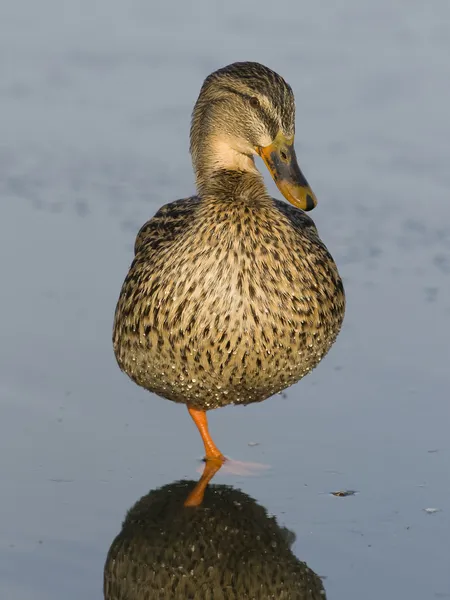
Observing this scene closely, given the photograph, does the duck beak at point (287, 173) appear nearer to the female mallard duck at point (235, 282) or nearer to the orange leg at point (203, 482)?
the female mallard duck at point (235, 282)

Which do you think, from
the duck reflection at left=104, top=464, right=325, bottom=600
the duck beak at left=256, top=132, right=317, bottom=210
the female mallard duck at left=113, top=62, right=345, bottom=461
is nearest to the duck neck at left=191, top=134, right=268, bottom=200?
the female mallard duck at left=113, top=62, right=345, bottom=461

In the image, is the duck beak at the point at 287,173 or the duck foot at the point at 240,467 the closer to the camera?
the duck beak at the point at 287,173

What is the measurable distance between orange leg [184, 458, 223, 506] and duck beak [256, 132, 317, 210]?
1116 mm

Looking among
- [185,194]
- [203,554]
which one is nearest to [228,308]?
[203,554]

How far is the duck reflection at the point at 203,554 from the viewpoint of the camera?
4258mm

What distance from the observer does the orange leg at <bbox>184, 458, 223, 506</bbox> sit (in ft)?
16.4

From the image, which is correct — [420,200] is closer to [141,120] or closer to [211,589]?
[141,120]

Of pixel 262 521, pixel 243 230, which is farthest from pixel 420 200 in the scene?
pixel 262 521

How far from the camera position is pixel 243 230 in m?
5.09

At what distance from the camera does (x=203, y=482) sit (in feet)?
17.0

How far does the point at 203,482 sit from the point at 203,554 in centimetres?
70

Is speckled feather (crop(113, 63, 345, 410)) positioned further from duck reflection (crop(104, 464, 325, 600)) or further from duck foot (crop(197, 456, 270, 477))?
duck reflection (crop(104, 464, 325, 600))

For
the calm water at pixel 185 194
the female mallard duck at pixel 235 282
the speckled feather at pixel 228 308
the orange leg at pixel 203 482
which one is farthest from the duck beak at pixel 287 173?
the orange leg at pixel 203 482

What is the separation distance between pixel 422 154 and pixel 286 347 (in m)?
3.67
